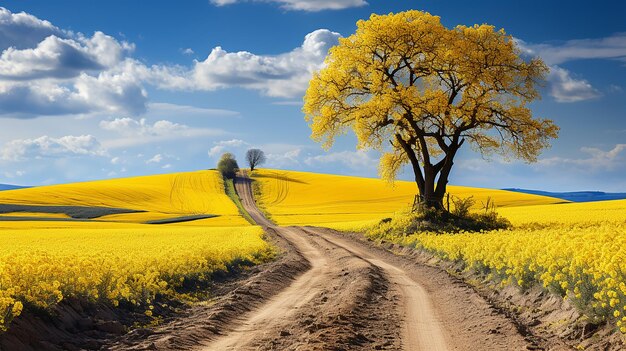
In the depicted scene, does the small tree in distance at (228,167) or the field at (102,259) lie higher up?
the small tree in distance at (228,167)

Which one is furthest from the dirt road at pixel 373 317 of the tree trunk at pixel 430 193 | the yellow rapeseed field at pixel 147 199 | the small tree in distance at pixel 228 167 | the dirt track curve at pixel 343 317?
the small tree in distance at pixel 228 167

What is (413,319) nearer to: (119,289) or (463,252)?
(119,289)

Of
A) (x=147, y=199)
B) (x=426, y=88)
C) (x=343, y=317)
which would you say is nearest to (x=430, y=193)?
(x=426, y=88)

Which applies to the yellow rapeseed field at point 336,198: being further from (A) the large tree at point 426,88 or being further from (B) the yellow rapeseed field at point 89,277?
(B) the yellow rapeseed field at point 89,277

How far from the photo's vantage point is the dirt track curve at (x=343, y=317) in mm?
10648

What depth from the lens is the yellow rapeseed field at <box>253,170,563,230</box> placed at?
77312 mm

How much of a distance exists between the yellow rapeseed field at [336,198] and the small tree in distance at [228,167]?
21.8 feet

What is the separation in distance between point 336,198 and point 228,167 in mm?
41234

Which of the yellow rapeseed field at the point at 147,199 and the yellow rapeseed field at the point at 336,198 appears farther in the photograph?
the yellow rapeseed field at the point at 336,198

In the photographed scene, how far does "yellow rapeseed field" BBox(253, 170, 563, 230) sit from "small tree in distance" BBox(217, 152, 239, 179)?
664 cm

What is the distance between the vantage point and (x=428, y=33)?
3847cm

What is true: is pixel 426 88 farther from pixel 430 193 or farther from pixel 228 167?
pixel 228 167

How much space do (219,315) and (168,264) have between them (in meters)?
5.88

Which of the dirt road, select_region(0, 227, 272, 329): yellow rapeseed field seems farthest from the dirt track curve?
select_region(0, 227, 272, 329): yellow rapeseed field
